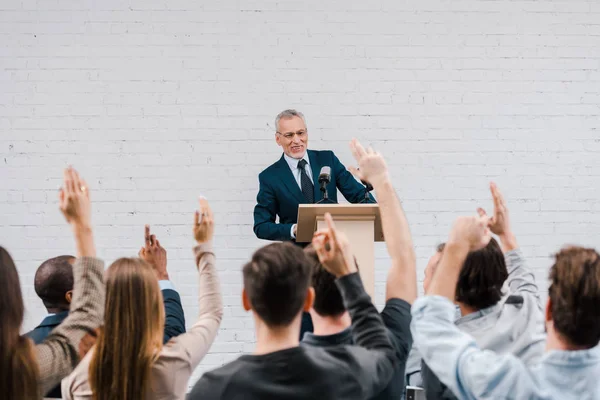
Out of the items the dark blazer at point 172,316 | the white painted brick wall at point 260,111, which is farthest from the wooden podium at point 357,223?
the white painted brick wall at point 260,111

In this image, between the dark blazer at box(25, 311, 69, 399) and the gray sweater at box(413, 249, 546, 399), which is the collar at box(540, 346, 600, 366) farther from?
the dark blazer at box(25, 311, 69, 399)

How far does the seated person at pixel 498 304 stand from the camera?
71.3 inches

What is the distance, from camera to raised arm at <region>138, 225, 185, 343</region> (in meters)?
2.21

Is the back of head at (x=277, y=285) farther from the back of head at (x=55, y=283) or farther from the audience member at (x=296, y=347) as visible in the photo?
the back of head at (x=55, y=283)

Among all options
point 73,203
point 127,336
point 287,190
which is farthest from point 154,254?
point 287,190

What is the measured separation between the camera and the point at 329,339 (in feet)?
5.32

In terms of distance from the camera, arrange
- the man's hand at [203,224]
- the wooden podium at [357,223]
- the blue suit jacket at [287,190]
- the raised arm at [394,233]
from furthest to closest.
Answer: the blue suit jacket at [287,190] → the wooden podium at [357,223] → the man's hand at [203,224] → the raised arm at [394,233]

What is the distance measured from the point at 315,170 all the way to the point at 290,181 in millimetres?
151

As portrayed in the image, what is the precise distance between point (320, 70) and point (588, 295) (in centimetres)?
342

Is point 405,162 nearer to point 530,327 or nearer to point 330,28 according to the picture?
point 330,28

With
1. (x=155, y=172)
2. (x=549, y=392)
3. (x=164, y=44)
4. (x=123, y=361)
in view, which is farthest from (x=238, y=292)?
(x=549, y=392)

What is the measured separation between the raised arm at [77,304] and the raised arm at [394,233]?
611 mm

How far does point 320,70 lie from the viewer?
4.69 m

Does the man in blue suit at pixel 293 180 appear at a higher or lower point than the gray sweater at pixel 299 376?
higher
